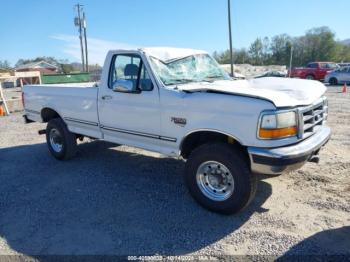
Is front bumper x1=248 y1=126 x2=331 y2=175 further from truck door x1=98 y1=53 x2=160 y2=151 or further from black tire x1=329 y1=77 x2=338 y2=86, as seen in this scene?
black tire x1=329 y1=77 x2=338 y2=86

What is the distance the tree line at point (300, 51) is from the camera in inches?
3204

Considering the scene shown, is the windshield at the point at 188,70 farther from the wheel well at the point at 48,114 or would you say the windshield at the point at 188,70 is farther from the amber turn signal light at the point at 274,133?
the wheel well at the point at 48,114

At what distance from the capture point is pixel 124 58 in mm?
4977

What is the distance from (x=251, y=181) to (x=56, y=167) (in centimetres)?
394

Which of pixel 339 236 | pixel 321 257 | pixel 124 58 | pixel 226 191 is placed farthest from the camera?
pixel 124 58

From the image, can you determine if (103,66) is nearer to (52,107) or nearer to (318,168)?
(52,107)

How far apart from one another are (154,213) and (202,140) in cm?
114

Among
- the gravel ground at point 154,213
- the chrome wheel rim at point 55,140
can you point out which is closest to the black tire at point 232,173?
the gravel ground at point 154,213

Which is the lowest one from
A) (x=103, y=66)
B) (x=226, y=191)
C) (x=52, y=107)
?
(x=226, y=191)

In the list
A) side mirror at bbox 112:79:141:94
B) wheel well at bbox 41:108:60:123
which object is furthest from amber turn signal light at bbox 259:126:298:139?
wheel well at bbox 41:108:60:123

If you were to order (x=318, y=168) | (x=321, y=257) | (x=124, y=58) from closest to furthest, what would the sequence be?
(x=321, y=257)
(x=124, y=58)
(x=318, y=168)

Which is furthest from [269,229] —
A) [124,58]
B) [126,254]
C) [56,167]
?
[56,167]

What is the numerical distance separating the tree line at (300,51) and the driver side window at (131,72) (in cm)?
7654

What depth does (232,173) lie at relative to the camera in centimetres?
375
